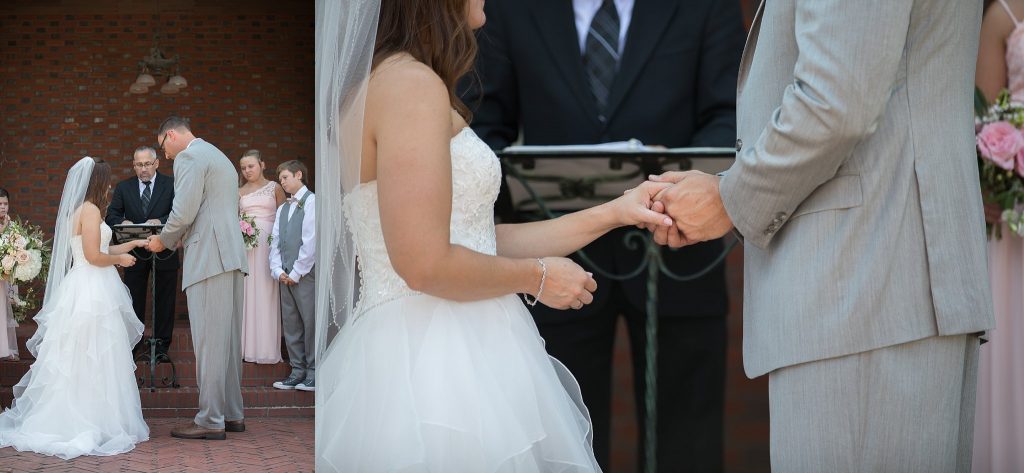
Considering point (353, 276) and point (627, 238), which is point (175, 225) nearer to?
point (627, 238)

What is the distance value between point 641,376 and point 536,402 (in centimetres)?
116

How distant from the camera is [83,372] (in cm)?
716

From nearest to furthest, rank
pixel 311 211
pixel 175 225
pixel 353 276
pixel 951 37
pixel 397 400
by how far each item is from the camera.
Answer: pixel 951 37 < pixel 397 400 < pixel 353 276 < pixel 175 225 < pixel 311 211

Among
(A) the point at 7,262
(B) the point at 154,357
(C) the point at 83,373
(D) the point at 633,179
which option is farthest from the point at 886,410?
(B) the point at 154,357

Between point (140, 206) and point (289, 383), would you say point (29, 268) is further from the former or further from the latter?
point (289, 383)

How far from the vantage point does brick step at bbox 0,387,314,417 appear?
8750 millimetres

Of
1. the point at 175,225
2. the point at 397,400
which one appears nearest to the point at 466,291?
the point at 397,400

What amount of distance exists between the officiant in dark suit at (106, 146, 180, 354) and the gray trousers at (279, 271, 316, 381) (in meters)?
1.08

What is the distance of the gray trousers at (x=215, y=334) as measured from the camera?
7.10 meters

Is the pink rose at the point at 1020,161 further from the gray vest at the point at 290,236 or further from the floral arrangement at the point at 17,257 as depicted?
the floral arrangement at the point at 17,257

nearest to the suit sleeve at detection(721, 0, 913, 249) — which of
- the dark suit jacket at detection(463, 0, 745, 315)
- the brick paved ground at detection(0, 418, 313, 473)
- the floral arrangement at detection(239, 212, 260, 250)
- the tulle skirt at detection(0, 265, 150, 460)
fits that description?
the dark suit jacket at detection(463, 0, 745, 315)

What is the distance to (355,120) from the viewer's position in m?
2.04

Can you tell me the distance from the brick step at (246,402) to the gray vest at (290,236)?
45.5 inches

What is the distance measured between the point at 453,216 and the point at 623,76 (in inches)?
54.9
